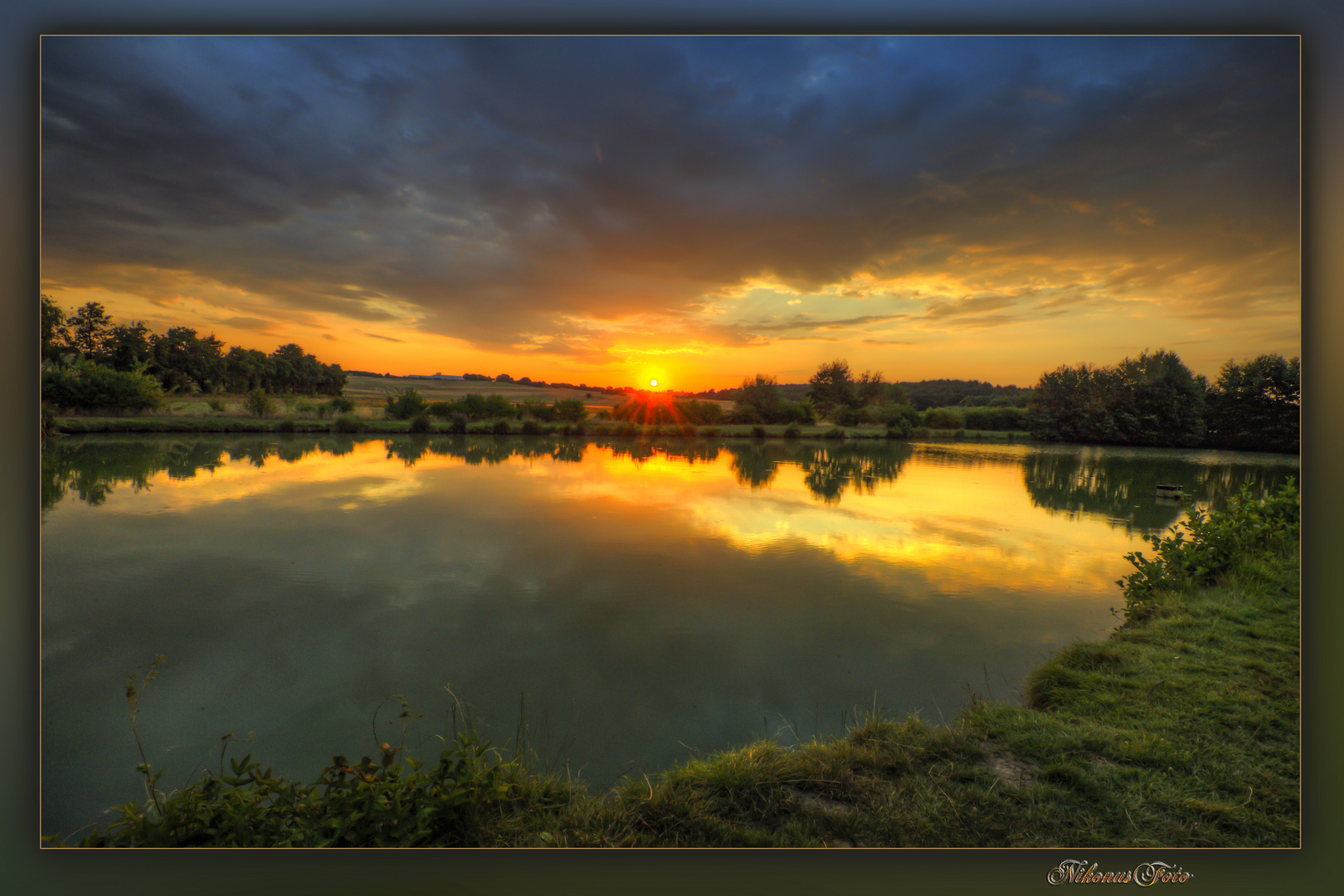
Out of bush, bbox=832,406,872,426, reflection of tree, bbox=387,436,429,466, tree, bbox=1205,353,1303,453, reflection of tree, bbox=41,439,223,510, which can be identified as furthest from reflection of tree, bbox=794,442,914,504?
reflection of tree, bbox=387,436,429,466

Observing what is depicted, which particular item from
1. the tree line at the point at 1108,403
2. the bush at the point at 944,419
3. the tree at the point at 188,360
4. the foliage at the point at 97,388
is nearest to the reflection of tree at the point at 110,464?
the foliage at the point at 97,388

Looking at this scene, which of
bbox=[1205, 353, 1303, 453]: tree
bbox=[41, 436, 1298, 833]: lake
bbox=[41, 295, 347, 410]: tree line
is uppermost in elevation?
bbox=[41, 295, 347, 410]: tree line

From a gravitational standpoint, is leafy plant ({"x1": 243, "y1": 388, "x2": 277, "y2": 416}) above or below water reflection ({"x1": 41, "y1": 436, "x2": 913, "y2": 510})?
above

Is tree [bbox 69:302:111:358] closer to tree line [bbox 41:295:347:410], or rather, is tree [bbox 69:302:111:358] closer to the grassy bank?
tree line [bbox 41:295:347:410]

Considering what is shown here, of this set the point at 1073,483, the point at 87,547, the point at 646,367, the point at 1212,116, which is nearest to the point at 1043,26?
the point at 1212,116

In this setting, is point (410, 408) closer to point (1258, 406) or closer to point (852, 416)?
point (852, 416)
